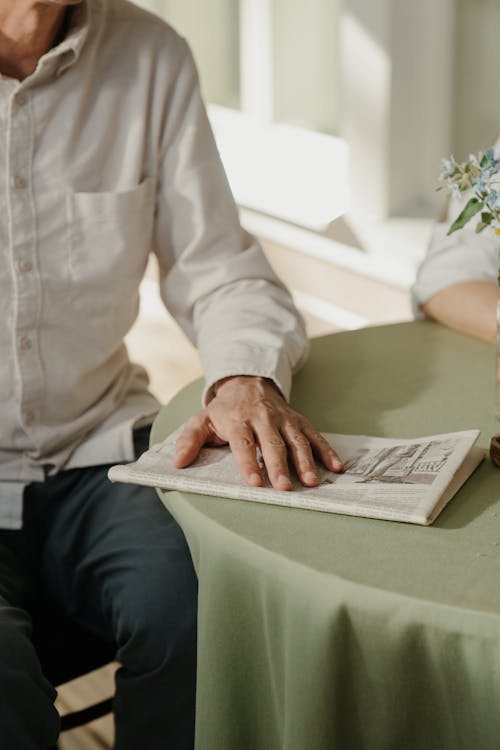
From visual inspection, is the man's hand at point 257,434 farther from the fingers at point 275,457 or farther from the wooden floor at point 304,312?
the wooden floor at point 304,312

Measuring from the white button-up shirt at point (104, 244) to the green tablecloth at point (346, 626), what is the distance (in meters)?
0.42

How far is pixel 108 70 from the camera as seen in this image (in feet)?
6.09

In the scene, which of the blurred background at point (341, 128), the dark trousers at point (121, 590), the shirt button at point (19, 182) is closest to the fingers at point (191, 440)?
the dark trousers at point (121, 590)

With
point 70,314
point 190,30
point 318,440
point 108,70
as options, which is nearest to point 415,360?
point 318,440

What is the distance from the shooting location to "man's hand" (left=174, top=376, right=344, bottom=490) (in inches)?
55.4

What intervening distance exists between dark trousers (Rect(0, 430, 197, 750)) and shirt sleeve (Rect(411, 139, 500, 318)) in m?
0.59

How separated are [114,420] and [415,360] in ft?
1.62

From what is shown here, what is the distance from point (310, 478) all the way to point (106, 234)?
64 centimetres

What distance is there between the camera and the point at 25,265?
176 cm

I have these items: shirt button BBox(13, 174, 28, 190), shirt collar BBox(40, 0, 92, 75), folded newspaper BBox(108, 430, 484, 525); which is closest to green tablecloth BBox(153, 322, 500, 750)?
folded newspaper BBox(108, 430, 484, 525)

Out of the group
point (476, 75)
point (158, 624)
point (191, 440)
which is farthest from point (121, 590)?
point (476, 75)

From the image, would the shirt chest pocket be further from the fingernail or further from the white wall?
the white wall

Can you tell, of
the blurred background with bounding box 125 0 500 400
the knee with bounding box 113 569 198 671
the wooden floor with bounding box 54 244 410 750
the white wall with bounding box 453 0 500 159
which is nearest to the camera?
the knee with bounding box 113 569 198 671

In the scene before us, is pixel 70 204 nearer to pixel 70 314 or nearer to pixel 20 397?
pixel 70 314
